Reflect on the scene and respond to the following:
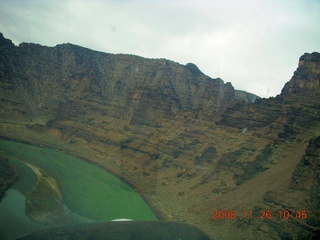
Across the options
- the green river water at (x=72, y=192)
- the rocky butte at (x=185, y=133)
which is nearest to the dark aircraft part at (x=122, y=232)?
the green river water at (x=72, y=192)

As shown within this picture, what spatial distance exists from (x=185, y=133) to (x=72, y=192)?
2120 centimetres

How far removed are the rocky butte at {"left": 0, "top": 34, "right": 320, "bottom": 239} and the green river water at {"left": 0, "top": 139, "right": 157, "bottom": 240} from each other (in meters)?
2.37

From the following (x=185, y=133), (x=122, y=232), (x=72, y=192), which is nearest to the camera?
(x=122, y=232)

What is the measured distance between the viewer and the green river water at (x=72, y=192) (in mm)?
20562

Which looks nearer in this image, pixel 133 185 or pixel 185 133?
pixel 133 185

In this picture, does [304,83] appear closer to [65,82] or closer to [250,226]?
[250,226]

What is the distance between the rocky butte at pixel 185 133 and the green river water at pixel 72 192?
237 cm

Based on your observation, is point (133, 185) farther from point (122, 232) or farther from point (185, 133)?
point (122, 232)

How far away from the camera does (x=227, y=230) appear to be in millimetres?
24578

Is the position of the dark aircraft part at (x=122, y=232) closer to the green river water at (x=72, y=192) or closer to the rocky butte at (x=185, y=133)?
the green river water at (x=72, y=192)

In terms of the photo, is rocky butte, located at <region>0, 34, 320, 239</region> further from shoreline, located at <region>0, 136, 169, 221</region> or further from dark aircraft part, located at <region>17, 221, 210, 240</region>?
dark aircraft part, located at <region>17, 221, 210, 240</region>

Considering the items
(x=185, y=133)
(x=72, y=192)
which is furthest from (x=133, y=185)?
(x=185, y=133)

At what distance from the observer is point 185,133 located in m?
48.3

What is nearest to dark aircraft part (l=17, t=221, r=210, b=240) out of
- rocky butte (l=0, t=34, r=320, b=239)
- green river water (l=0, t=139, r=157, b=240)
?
green river water (l=0, t=139, r=157, b=240)
